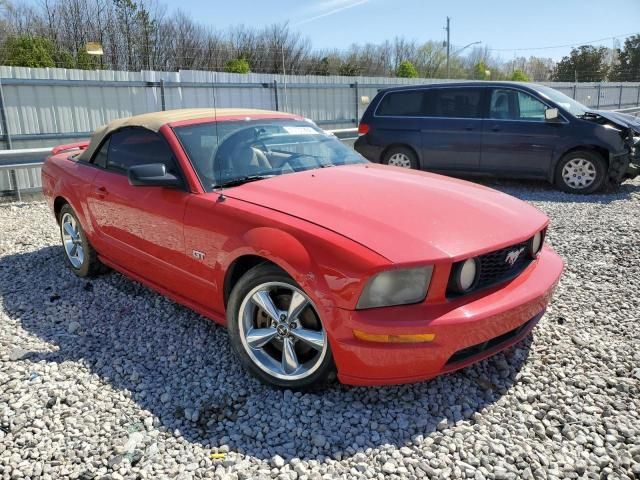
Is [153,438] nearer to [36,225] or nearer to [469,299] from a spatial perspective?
[469,299]

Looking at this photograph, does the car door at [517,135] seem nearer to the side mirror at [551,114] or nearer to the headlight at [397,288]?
the side mirror at [551,114]

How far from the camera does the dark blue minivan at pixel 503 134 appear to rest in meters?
7.98

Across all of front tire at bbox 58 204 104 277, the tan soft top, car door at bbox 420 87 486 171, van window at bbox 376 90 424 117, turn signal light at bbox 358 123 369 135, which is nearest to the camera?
the tan soft top

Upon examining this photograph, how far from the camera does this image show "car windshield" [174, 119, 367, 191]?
348cm

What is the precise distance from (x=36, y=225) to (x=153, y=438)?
5313mm

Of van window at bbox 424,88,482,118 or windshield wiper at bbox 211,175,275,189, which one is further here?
van window at bbox 424,88,482,118

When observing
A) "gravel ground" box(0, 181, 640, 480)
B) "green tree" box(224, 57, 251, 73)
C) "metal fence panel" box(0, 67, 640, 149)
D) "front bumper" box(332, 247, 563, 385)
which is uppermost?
"green tree" box(224, 57, 251, 73)

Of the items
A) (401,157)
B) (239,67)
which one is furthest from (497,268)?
(239,67)

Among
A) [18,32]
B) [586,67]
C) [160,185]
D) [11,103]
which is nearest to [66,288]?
[160,185]

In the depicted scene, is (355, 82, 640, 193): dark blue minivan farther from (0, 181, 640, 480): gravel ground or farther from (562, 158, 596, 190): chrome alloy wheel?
(0, 181, 640, 480): gravel ground

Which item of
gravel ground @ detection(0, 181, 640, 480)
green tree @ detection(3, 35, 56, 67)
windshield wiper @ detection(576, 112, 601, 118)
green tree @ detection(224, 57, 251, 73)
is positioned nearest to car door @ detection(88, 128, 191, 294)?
gravel ground @ detection(0, 181, 640, 480)

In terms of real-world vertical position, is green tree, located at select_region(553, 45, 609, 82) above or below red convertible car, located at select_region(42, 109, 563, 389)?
above

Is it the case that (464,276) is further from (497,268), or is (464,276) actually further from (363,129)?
(363,129)

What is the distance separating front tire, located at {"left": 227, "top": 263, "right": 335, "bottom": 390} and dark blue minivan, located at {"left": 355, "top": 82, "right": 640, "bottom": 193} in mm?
6591
